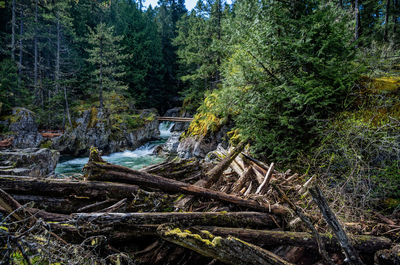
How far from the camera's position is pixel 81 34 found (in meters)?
27.7

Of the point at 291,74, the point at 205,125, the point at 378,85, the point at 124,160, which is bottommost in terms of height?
the point at 124,160

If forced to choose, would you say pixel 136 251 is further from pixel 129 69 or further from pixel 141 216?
pixel 129 69

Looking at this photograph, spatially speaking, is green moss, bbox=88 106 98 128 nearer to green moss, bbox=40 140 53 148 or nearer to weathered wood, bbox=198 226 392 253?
green moss, bbox=40 140 53 148

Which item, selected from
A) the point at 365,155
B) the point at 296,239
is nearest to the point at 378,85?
the point at 365,155

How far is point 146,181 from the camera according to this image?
3182mm

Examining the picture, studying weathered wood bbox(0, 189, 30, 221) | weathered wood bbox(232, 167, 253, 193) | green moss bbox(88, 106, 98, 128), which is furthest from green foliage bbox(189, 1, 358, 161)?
green moss bbox(88, 106, 98, 128)

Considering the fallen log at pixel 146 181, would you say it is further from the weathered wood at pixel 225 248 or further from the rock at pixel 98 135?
the rock at pixel 98 135

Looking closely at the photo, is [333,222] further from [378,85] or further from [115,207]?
[378,85]

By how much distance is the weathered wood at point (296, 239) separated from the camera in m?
2.61

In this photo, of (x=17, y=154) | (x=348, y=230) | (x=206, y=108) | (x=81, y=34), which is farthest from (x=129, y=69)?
(x=348, y=230)

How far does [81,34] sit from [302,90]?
33211 millimetres

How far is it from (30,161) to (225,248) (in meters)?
9.77

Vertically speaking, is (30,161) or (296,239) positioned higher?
(296,239)

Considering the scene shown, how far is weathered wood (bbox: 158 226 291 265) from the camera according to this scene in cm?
209
